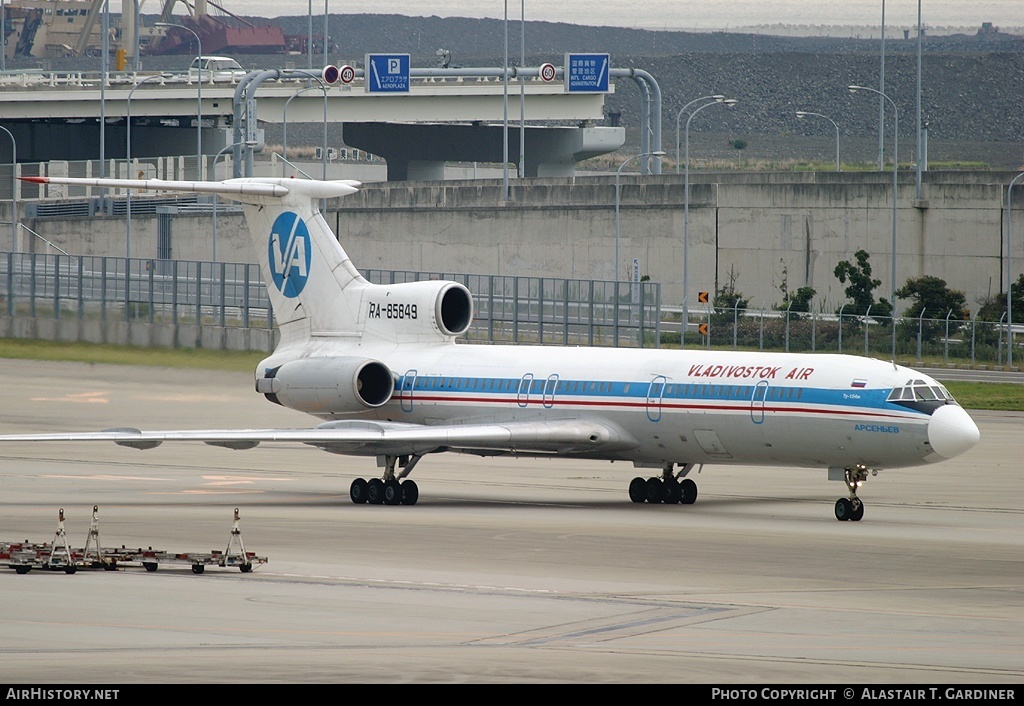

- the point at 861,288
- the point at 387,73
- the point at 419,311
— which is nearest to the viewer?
the point at 419,311

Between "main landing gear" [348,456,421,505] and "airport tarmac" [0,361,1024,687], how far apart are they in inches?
24.5

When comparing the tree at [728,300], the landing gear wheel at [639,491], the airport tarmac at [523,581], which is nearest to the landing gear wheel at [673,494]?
the landing gear wheel at [639,491]

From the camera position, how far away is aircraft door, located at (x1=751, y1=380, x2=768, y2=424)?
107 feet

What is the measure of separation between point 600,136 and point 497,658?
321 ft

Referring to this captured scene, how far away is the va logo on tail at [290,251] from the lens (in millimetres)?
39062

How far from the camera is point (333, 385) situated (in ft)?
120

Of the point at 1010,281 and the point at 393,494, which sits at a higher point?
the point at 1010,281

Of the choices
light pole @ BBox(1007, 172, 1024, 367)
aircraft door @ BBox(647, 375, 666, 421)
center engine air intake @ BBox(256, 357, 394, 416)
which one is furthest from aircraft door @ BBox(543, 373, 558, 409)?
light pole @ BBox(1007, 172, 1024, 367)

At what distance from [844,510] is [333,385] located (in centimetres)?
1173

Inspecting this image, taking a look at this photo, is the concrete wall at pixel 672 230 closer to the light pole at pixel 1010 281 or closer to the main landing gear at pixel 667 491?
the light pole at pixel 1010 281

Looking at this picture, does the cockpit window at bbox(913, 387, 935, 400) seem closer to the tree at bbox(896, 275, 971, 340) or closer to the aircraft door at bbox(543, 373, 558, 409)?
the aircraft door at bbox(543, 373, 558, 409)

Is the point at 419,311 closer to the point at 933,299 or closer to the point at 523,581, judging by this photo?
the point at 523,581

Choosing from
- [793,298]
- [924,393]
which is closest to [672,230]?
[793,298]
